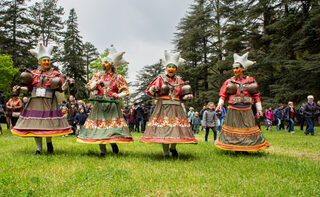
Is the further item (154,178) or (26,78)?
(26,78)

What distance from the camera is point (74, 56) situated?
36.5m

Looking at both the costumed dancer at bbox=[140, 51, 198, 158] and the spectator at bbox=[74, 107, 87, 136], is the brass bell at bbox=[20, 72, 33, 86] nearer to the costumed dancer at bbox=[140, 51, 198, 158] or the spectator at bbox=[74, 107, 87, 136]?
the costumed dancer at bbox=[140, 51, 198, 158]

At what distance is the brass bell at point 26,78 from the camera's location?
606 centimetres

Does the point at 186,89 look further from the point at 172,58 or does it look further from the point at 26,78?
the point at 26,78

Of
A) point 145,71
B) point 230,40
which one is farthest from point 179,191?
point 145,71

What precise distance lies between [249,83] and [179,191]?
4.27 metres

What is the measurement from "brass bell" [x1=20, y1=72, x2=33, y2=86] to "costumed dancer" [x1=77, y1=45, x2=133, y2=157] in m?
1.51

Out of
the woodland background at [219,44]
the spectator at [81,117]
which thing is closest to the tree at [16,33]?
the woodland background at [219,44]

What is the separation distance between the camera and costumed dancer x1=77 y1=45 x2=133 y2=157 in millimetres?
5742

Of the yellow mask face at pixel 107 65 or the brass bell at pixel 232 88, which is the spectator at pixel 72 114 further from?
the brass bell at pixel 232 88

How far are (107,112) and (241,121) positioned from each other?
141 inches

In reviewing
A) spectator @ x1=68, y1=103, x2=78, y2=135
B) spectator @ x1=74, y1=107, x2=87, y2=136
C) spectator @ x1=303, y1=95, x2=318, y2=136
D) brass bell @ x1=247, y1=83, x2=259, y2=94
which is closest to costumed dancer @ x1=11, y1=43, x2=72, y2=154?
brass bell @ x1=247, y1=83, x2=259, y2=94

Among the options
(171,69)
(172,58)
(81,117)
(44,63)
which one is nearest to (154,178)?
(171,69)

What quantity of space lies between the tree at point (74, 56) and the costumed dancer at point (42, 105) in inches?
1168
